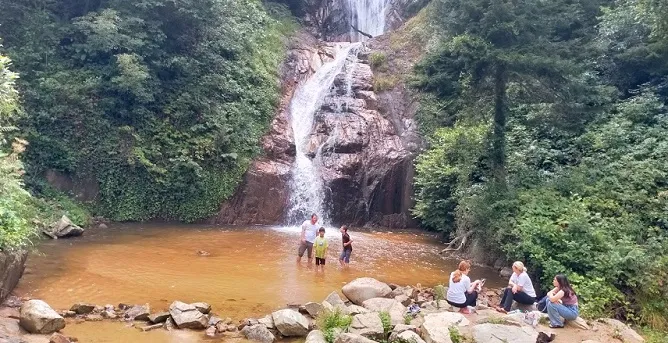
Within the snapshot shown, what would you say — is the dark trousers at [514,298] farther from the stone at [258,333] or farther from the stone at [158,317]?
the stone at [158,317]

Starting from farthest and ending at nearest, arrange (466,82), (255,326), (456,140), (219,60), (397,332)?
(219,60) → (456,140) → (466,82) → (255,326) → (397,332)

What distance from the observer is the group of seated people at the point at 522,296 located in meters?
9.63

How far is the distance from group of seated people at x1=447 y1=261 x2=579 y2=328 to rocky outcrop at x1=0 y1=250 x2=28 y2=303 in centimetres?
878

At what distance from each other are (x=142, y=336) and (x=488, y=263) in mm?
10913

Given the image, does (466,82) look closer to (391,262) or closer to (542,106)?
(542,106)

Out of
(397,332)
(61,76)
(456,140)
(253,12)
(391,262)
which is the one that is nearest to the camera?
(397,332)

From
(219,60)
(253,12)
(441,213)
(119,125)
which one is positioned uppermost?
(253,12)

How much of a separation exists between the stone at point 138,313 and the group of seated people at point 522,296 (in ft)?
19.2

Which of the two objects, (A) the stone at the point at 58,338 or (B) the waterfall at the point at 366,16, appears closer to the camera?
(A) the stone at the point at 58,338

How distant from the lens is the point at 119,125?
22031 millimetres

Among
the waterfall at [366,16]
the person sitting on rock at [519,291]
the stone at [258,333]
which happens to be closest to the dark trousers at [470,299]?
the person sitting on rock at [519,291]

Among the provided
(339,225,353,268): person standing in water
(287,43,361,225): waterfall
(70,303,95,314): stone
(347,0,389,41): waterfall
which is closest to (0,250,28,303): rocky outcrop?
(70,303,95,314): stone

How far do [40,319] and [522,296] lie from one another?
29.8 feet

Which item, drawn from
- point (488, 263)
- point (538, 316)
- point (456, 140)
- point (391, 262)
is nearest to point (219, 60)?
point (456, 140)
